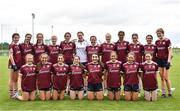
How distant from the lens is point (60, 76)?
1256cm

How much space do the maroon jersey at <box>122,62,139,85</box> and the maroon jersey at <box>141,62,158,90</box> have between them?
221mm

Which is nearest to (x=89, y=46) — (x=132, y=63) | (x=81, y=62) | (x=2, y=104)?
(x=81, y=62)

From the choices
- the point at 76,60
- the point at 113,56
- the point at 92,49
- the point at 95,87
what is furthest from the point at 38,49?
the point at 113,56

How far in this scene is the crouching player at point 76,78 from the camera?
1258cm

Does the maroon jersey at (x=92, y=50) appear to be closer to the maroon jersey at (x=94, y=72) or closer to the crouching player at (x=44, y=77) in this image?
the maroon jersey at (x=94, y=72)

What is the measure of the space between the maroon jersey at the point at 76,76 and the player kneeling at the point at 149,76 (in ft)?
5.62

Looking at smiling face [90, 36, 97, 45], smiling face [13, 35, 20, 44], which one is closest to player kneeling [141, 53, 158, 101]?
smiling face [90, 36, 97, 45]

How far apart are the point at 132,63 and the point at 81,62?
158 centimetres

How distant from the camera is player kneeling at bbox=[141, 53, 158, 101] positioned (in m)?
12.4

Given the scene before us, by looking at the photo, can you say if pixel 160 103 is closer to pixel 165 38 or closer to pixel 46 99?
pixel 165 38

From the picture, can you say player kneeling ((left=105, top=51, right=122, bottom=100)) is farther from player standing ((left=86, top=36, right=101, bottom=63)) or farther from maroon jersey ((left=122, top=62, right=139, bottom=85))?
player standing ((left=86, top=36, right=101, bottom=63))

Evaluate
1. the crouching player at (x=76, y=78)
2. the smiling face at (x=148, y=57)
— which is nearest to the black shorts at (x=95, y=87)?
the crouching player at (x=76, y=78)

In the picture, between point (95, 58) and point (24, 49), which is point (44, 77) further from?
point (95, 58)

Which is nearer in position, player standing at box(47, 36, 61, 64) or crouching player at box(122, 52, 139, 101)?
crouching player at box(122, 52, 139, 101)
